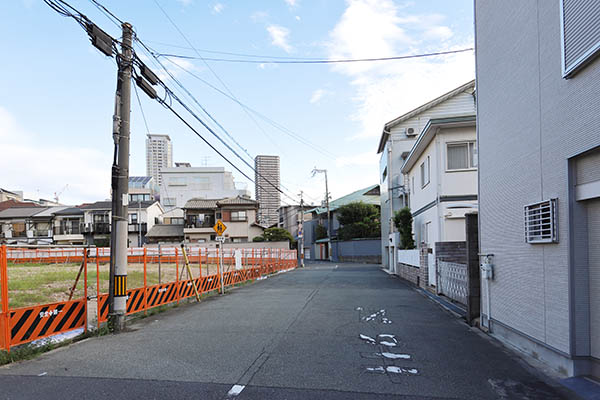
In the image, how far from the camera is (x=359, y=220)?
171 feet

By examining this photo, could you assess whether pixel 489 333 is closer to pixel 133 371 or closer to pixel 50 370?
pixel 133 371

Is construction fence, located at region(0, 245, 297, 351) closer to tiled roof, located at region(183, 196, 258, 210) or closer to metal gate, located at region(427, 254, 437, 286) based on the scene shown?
metal gate, located at region(427, 254, 437, 286)

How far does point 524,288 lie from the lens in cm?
642

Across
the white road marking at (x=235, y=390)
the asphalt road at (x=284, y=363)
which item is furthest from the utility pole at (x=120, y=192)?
the white road marking at (x=235, y=390)

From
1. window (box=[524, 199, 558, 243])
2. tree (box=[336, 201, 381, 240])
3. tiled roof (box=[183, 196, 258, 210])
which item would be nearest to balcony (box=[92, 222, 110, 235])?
tiled roof (box=[183, 196, 258, 210])

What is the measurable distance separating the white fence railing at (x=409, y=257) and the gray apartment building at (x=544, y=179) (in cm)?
1088

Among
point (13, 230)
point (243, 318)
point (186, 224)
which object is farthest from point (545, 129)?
point (13, 230)

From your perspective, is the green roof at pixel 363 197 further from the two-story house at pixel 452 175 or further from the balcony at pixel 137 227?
the two-story house at pixel 452 175

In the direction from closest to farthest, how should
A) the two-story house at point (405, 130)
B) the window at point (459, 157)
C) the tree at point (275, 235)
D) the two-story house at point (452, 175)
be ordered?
the two-story house at point (452, 175) → the window at point (459, 157) → the two-story house at point (405, 130) → the tree at point (275, 235)

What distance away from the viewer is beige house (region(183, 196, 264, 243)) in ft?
166

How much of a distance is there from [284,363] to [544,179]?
4.33 m

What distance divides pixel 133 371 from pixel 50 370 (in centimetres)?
117

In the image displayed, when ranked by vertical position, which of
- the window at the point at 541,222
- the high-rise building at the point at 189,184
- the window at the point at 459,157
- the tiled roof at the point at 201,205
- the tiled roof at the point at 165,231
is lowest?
the tiled roof at the point at 165,231

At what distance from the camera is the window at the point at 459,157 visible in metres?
15.8
